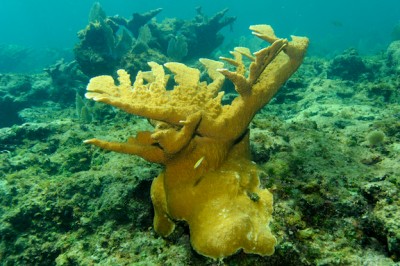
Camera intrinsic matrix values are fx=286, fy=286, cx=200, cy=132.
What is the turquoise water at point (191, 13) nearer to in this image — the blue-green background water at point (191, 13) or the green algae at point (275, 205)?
the blue-green background water at point (191, 13)

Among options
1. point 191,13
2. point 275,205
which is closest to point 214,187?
point 275,205

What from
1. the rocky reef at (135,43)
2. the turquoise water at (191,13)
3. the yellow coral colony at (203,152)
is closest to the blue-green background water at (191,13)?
the turquoise water at (191,13)

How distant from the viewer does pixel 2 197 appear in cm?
452

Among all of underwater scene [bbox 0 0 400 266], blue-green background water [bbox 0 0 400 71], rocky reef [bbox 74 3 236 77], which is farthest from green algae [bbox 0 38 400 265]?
blue-green background water [bbox 0 0 400 71]

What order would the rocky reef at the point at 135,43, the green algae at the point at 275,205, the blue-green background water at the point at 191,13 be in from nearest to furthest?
the green algae at the point at 275,205 < the rocky reef at the point at 135,43 < the blue-green background water at the point at 191,13

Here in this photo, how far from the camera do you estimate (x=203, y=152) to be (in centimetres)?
245

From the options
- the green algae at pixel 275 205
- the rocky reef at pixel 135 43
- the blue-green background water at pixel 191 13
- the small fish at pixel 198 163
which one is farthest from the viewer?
the blue-green background water at pixel 191 13

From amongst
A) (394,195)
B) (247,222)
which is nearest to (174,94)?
(247,222)

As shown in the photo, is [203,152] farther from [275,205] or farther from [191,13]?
[191,13]

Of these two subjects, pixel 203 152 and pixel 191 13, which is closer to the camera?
pixel 203 152

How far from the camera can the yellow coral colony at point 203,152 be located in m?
1.99

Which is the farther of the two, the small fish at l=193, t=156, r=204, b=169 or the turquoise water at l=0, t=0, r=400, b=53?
the turquoise water at l=0, t=0, r=400, b=53

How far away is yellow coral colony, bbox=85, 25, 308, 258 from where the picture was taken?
6.54 feet

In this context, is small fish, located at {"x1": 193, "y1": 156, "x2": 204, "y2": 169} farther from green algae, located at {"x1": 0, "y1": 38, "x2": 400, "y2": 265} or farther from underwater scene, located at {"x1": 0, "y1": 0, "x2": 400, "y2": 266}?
green algae, located at {"x1": 0, "y1": 38, "x2": 400, "y2": 265}
